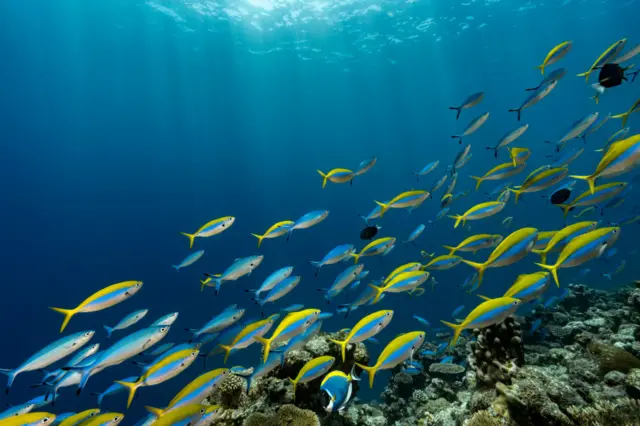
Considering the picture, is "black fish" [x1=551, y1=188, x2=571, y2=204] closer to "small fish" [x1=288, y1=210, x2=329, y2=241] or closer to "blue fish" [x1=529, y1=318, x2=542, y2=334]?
"small fish" [x1=288, y1=210, x2=329, y2=241]

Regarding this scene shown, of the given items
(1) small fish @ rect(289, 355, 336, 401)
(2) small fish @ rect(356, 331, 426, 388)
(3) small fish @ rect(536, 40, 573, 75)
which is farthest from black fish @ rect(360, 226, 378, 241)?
(3) small fish @ rect(536, 40, 573, 75)

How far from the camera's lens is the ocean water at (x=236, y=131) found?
3403 cm

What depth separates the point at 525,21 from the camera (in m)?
35.5

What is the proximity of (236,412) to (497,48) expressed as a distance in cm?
5170

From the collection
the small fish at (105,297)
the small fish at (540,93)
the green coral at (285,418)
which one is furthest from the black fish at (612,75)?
the small fish at (105,297)

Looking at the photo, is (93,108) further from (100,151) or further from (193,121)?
(193,121)

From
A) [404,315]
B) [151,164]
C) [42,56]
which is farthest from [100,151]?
[404,315]

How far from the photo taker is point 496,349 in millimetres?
4820

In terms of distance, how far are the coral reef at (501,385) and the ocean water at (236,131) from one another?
13.8 m

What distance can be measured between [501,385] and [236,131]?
208 feet

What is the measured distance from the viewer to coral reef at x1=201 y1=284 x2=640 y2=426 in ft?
10.6

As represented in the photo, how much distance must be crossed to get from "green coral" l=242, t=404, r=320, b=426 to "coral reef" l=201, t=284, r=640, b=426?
0.04 feet

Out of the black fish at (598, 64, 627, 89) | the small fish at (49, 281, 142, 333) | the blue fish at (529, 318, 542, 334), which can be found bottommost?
the blue fish at (529, 318, 542, 334)

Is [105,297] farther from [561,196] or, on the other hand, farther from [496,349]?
[561,196]
